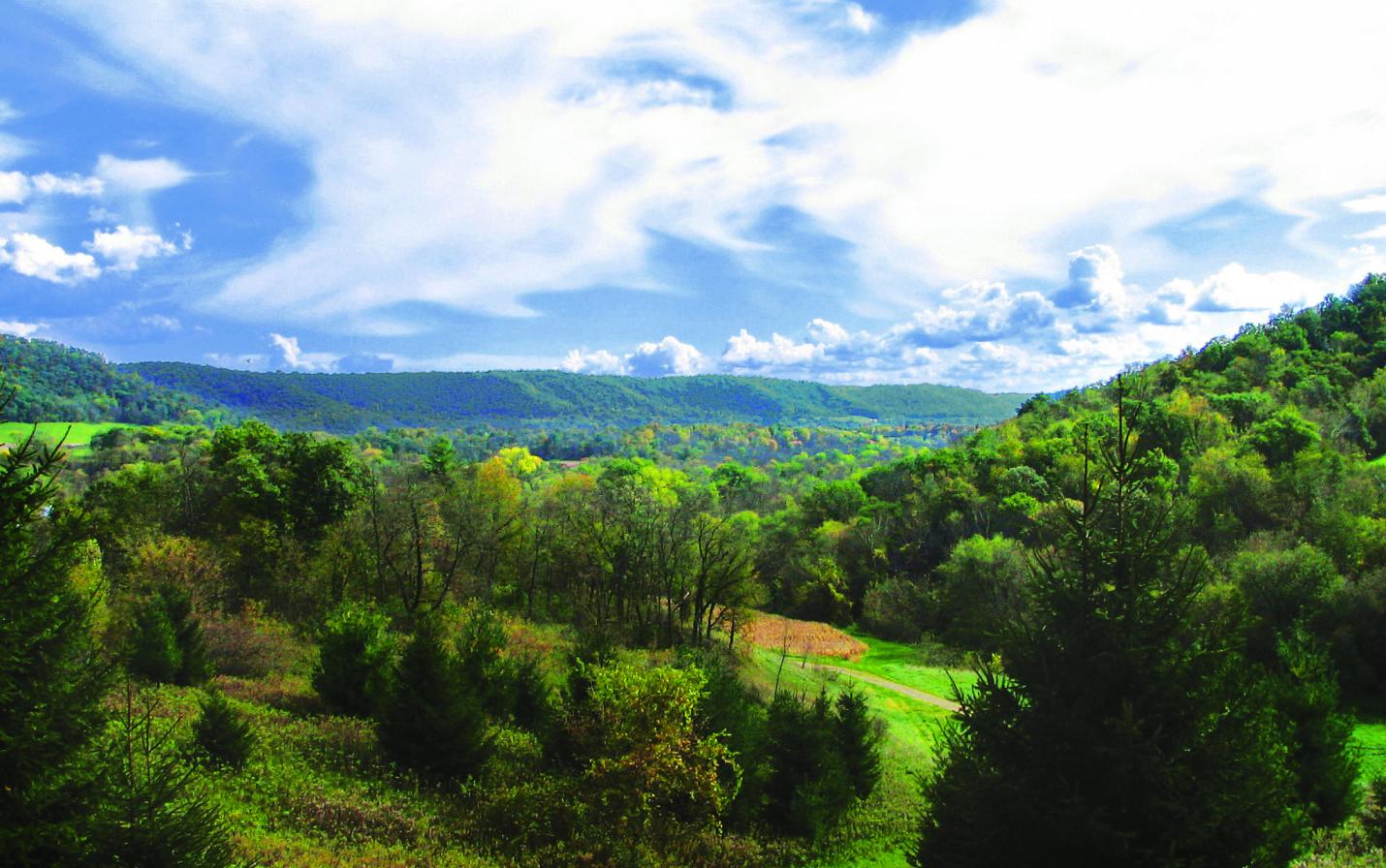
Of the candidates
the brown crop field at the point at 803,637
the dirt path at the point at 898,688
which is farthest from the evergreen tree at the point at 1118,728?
the brown crop field at the point at 803,637

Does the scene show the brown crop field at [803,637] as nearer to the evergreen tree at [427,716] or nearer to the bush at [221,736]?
the evergreen tree at [427,716]

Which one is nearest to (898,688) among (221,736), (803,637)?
(803,637)

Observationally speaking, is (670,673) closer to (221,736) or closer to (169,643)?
(221,736)

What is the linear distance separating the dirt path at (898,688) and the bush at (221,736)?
29556mm

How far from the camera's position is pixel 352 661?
2386cm

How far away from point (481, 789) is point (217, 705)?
22.4 ft

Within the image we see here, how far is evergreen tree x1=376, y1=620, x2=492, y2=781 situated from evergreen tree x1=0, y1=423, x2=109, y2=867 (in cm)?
1114

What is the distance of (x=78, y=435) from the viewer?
13150cm

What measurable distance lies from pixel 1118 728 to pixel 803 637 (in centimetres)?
4995

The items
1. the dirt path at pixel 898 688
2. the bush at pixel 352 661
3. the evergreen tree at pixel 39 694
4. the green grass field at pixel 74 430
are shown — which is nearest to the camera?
the evergreen tree at pixel 39 694

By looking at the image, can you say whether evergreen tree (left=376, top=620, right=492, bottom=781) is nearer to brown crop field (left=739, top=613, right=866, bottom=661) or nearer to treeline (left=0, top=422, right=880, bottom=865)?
treeline (left=0, top=422, right=880, bottom=865)

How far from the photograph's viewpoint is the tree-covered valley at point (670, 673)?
27.7 feet

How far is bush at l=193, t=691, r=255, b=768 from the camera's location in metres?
17.0

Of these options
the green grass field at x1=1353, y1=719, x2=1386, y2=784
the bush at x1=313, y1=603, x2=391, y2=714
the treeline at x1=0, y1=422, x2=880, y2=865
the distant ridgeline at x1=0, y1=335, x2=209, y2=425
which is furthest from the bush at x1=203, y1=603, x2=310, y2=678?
the distant ridgeline at x1=0, y1=335, x2=209, y2=425
